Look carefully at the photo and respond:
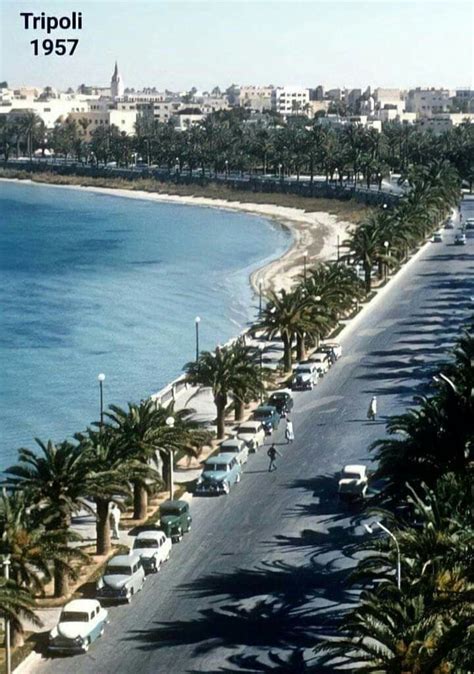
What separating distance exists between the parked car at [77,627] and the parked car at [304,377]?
2625 centimetres

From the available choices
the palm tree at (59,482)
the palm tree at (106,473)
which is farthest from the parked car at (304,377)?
the palm tree at (59,482)

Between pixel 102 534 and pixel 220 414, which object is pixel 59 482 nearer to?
pixel 102 534

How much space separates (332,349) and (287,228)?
79.3 meters

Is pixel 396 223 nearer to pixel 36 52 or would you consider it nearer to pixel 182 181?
pixel 36 52

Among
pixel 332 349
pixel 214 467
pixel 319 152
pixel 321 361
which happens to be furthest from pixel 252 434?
pixel 319 152

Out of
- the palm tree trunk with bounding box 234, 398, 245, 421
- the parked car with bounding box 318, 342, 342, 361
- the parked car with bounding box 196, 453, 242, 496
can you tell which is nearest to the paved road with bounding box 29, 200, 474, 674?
the parked car with bounding box 196, 453, 242, 496

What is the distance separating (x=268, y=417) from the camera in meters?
47.9

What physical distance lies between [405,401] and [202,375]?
933cm

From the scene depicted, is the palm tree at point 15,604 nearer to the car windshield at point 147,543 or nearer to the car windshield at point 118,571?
the car windshield at point 118,571

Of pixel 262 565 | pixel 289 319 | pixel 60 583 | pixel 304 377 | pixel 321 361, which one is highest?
pixel 289 319

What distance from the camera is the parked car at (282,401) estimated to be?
50062 mm

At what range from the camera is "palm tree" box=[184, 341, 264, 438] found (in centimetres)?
4697

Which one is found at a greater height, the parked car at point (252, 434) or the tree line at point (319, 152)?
the tree line at point (319, 152)

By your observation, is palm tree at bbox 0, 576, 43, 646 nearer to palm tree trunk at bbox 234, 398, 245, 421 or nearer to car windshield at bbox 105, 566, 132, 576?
car windshield at bbox 105, 566, 132, 576
